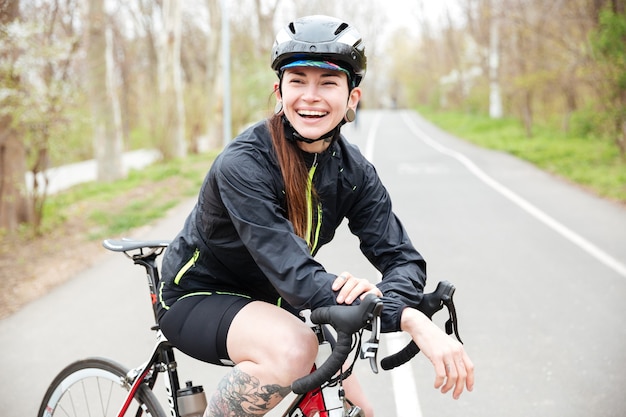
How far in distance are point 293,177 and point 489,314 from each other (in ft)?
12.8

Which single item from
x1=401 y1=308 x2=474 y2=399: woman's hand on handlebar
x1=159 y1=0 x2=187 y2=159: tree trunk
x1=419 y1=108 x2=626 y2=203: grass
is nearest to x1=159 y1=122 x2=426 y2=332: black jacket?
x1=401 y1=308 x2=474 y2=399: woman's hand on handlebar

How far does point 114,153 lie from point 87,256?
357 inches

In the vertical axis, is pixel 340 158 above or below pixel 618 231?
above

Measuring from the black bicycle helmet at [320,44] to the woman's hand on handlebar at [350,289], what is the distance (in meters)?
0.72

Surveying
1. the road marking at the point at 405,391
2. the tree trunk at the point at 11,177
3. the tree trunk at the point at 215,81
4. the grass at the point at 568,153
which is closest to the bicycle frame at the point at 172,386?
the road marking at the point at 405,391

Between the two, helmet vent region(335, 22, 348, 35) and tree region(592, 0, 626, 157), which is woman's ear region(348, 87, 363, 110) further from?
tree region(592, 0, 626, 157)

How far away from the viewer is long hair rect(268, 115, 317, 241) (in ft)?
7.31

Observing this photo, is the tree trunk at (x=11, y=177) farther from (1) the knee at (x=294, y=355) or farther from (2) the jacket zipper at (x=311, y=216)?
(1) the knee at (x=294, y=355)

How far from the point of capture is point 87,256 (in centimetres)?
840

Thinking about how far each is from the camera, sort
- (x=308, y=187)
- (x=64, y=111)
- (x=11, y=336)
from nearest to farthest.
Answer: (x=308, y=187)
(x=11, y=336)
(x=64, y=111)

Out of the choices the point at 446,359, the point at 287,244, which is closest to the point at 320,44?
the point at 287,244

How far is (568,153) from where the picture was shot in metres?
16.9

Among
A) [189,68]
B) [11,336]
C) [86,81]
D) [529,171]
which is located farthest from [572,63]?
[189,68]

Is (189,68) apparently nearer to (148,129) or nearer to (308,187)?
(148,129)
